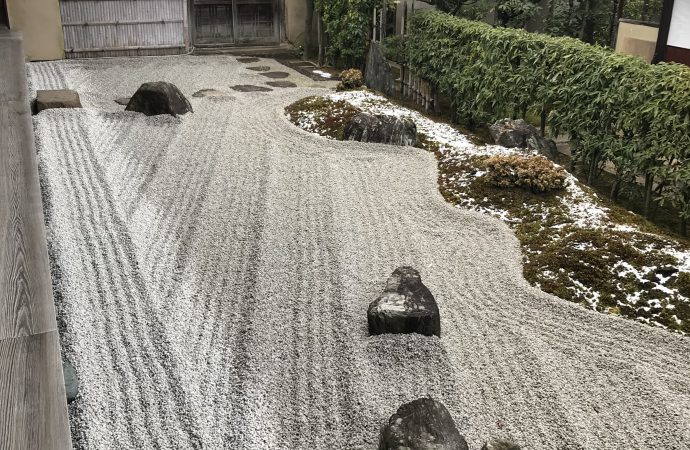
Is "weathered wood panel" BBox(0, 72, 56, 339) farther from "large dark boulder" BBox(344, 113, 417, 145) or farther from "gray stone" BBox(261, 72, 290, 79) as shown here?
"gray stone" BBox(261, 72, 290, 79)

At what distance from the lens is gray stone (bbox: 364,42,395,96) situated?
1424 cm

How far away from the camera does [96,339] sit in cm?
514

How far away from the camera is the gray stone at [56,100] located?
36.9 ft

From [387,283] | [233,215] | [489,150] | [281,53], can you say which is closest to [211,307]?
[387,283]

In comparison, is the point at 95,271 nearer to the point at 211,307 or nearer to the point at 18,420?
the point at 211,307

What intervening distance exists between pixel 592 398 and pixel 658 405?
1.58 ft

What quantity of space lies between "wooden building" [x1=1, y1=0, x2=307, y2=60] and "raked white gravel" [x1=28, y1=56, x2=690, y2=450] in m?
8.57

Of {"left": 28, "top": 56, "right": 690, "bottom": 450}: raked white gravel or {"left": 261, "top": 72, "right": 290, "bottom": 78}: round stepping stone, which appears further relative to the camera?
{"left": 261, "top": 72, "right": 290, "bottom": 78}: round stepping stone

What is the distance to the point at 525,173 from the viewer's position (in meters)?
8.25

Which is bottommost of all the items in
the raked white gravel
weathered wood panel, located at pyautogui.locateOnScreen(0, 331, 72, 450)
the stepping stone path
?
the raked white gravel

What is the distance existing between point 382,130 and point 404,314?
5734 millimetres

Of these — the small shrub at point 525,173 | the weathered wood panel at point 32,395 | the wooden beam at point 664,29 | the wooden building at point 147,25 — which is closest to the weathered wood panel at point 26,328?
the weathered wood panel at point 32,395

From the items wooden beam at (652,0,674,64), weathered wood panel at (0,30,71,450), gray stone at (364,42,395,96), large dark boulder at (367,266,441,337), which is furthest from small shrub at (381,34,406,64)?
weathered wood panel at (0,30,71,450)

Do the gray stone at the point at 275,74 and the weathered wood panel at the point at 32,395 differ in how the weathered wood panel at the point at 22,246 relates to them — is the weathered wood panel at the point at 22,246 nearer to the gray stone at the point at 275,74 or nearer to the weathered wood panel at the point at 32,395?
the weathered wood panel at the point at 32,395
